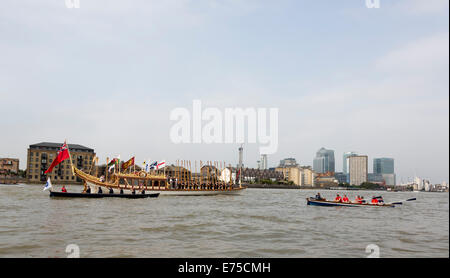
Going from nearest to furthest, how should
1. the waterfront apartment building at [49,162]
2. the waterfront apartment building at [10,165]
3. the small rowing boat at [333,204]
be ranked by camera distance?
A: the small rowing boat at [333,204], the waterfront apartment building at [49,162], the waterfront apartment building at [10,165]

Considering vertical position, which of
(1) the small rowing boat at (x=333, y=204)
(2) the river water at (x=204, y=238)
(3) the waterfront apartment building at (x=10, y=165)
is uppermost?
(3) the waterfront apartment building at (x=10, y=165)

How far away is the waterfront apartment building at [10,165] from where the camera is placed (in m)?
159

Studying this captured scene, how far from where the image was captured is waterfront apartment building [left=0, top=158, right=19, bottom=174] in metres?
159

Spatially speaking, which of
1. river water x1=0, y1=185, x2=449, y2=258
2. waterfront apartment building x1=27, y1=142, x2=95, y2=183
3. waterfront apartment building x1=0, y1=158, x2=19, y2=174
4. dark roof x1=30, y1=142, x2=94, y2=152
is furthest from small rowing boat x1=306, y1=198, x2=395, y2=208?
waterfront apartment building x1=0, y1=158, x2=19, y2=174

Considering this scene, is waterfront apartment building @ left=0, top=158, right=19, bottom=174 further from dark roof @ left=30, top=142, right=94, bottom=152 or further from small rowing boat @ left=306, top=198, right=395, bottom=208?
small rowing boat @ left=306, top=198, right=395, bottom=208

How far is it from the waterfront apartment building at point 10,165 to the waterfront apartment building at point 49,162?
79.7 feet

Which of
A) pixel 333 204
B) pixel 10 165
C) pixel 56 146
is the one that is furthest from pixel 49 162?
pixel 333 204

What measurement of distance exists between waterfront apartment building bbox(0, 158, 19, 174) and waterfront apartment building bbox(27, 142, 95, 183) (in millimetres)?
24296

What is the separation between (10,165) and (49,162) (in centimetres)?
3365

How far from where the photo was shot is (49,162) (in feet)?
475

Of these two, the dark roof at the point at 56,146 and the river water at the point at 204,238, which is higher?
the dark roof at the point at 56,146

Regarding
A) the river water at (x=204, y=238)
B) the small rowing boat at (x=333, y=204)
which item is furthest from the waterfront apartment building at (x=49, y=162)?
the river water at (x=204, y=238)

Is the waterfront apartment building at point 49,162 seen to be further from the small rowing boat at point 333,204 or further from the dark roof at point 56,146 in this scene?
the small rowing boat at point 333,204
